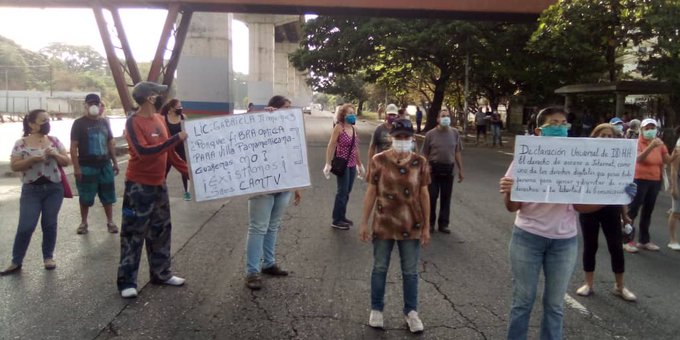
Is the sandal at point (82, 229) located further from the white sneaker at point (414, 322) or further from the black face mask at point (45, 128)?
the white sneaker at point (414, 322)

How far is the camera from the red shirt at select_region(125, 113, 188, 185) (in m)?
4.53

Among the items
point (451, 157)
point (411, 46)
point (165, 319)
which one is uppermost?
point (411, 46)

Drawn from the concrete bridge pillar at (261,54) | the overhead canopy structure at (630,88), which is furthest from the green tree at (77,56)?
the overhead canopy structure at (630,88)

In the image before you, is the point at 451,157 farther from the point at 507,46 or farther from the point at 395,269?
the point at 507,46

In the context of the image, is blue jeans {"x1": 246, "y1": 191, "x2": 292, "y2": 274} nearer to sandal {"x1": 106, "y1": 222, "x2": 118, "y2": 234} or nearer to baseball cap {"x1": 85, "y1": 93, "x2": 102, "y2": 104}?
baseball cap {"x1": 85, "y1": 93, "x2": 102, "y2": 104}

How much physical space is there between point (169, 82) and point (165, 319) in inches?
617

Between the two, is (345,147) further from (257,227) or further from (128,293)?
(128,293)

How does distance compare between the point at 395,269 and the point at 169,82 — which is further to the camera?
the point at 169,82

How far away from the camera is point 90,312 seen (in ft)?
14.1

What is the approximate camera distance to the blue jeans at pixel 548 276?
11.2 ft

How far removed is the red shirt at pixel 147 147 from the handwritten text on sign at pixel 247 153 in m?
0.24

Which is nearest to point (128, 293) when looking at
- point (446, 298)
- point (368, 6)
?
point (446, 298)

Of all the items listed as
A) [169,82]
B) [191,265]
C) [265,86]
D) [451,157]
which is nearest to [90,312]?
[191,265]

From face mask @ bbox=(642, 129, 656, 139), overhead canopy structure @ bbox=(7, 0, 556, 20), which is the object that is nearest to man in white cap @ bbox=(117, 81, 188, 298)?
face mask @ bbox=(642, 129, 656, 139)
